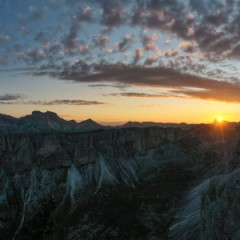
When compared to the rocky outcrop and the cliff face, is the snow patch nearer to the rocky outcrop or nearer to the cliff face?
the cliff face

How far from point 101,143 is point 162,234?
244 feet

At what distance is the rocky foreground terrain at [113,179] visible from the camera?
94.6 m

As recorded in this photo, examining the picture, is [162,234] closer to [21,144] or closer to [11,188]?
[11,188]

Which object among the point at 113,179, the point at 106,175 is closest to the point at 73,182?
the point at 106,175

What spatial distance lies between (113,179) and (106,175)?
2974 millimetres

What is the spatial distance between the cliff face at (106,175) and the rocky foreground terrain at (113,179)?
295 millimetres

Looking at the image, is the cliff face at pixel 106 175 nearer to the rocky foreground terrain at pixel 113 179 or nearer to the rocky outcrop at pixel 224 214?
the rocky foreground terrain at pixel 113 179

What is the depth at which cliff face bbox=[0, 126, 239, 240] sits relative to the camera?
102 metres

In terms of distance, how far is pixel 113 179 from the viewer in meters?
132

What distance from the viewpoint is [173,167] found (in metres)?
147

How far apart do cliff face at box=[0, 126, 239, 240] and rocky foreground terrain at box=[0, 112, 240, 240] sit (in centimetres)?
29

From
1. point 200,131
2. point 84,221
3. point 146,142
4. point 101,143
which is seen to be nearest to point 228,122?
point 200,131

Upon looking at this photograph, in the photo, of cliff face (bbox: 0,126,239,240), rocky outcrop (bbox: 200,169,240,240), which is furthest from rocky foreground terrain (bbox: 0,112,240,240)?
rocky outcrop (bbox: 200,169,240,240)

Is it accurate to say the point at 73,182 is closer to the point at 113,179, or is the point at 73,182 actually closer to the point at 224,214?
the point at 113,179
